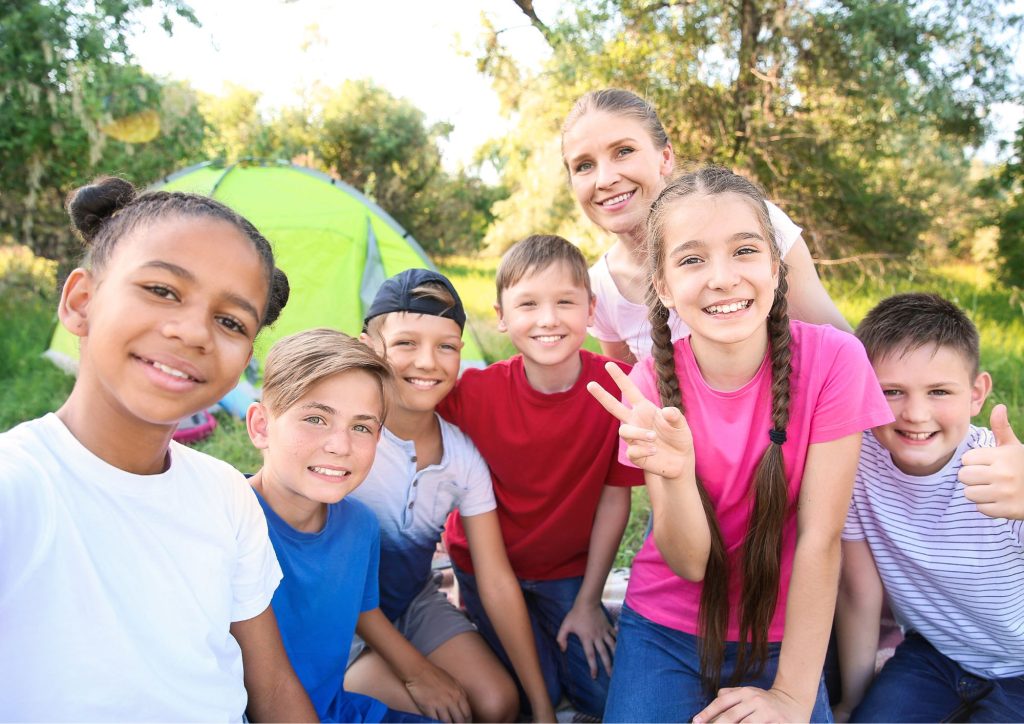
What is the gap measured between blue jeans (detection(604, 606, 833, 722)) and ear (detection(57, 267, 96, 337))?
139 cm

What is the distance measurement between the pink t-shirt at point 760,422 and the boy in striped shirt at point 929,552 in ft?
0.67

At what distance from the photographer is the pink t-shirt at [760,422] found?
166cm

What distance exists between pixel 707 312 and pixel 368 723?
1.21 metres

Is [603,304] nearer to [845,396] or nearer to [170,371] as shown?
[845,396]

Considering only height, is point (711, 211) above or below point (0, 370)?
above

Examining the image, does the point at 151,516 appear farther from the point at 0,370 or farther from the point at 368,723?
the point at 0,370

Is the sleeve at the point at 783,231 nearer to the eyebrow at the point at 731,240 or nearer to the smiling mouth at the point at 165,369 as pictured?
the eyebrow at the point at 731,240

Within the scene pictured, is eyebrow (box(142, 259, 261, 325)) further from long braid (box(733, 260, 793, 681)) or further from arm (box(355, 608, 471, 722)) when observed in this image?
long braid (box(733, 260, 793, 681))

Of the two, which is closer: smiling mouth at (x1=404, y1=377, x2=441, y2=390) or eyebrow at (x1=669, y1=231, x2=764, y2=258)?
eyebrow at (x1=669, y1=231, x2=764, y2=258)

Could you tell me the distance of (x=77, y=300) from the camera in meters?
1.19

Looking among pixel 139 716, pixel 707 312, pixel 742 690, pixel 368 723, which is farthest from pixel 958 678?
pixel 139 716

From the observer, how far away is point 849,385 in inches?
65.4

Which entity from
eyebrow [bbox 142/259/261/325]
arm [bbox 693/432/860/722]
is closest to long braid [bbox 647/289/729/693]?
arm [bbox 693/432/860/722]

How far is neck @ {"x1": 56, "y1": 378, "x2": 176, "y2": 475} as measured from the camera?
3.84 ft
